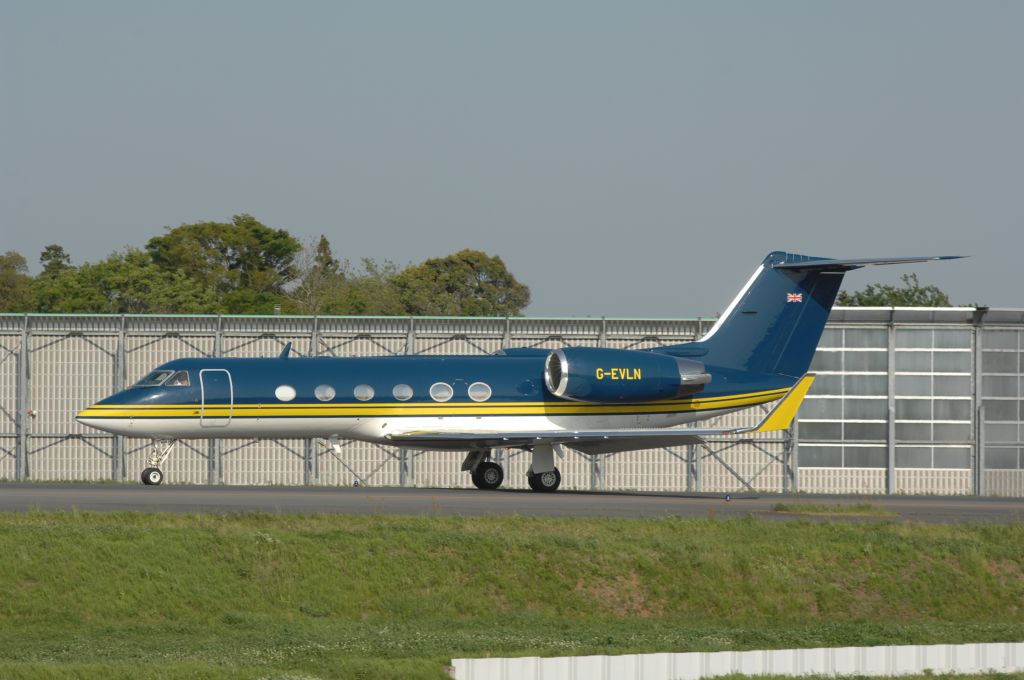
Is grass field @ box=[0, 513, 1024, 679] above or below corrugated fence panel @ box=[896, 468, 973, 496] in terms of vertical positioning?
above

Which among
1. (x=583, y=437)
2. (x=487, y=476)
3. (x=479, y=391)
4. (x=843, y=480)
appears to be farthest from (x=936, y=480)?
(x=479, y=391)

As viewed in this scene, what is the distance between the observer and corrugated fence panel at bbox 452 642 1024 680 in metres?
14.4

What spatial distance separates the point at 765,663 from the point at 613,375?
1813cm

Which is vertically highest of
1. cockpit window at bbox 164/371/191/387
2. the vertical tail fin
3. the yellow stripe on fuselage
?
the vertical tail fin

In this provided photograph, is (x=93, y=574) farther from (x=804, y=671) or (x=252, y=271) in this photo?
(x=252, y=271)

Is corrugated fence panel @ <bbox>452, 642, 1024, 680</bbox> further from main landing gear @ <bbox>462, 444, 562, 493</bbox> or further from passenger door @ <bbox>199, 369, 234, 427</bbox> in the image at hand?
passenger door @ <bbox>199, 369, 234, 427</bbox>

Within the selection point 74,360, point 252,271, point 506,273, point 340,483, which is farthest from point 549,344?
point 506,273

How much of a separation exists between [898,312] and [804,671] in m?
29.2

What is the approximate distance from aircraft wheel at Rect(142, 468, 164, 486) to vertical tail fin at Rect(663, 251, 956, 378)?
41.2 ft

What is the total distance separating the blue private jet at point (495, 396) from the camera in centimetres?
3200

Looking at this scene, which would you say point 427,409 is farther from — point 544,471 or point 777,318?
point 777,318

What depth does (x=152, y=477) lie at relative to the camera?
3234 cm

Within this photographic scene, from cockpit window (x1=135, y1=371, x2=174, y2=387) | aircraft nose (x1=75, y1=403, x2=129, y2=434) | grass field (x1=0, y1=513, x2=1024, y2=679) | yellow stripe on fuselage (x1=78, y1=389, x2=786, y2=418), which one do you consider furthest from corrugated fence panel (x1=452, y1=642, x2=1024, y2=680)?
cockpit window (x1=135, y1=371, x2=174, y2=387)

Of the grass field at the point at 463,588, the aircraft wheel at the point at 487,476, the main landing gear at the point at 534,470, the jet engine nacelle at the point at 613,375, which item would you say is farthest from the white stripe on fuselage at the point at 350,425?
the grass field at the point at 463,588
